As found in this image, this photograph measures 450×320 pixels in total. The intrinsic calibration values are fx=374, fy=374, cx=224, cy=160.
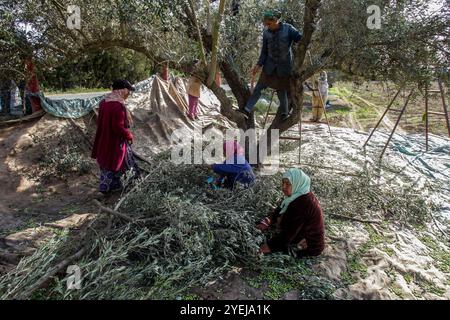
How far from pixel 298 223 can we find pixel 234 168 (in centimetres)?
121

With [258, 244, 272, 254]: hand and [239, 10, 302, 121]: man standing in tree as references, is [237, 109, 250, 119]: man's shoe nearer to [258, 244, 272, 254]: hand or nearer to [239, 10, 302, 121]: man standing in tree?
[239, 10, 302, 121]: man standing in tree

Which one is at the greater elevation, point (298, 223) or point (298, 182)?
point (298, 182)

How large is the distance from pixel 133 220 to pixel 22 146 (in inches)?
146

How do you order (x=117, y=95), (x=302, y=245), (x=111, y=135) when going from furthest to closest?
(x=111, y=135) < (x=117, y=95) < (x=302, y=245)

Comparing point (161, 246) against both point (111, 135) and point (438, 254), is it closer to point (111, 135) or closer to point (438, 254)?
point (111, 135)

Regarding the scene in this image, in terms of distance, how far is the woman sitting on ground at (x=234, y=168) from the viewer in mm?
4242

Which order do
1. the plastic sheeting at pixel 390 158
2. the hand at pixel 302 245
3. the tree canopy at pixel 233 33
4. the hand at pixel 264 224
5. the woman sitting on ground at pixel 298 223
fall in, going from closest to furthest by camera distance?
the woman sitting on ground at pixel 298 223 → the hand at pixel 302 245 → the hand at pixel 264 224 → the tree canopy at pixel 233 33 → the plastic sheeting at pixel 390 158

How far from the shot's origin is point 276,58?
5.22 m

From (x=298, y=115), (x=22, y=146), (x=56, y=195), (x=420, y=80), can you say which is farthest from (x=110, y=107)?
(x=420, y=80)

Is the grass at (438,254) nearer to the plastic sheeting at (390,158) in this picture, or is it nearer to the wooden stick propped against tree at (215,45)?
the plastic sheeting at (390,158)

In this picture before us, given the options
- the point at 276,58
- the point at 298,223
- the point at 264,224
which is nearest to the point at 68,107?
the point at 276,58

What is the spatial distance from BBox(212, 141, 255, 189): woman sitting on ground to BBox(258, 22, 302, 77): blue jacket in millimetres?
1643

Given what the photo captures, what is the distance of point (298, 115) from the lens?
589cm

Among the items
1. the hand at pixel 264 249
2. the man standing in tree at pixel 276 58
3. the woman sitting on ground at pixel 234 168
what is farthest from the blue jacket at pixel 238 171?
the man standing in tree at pixel 276 58
